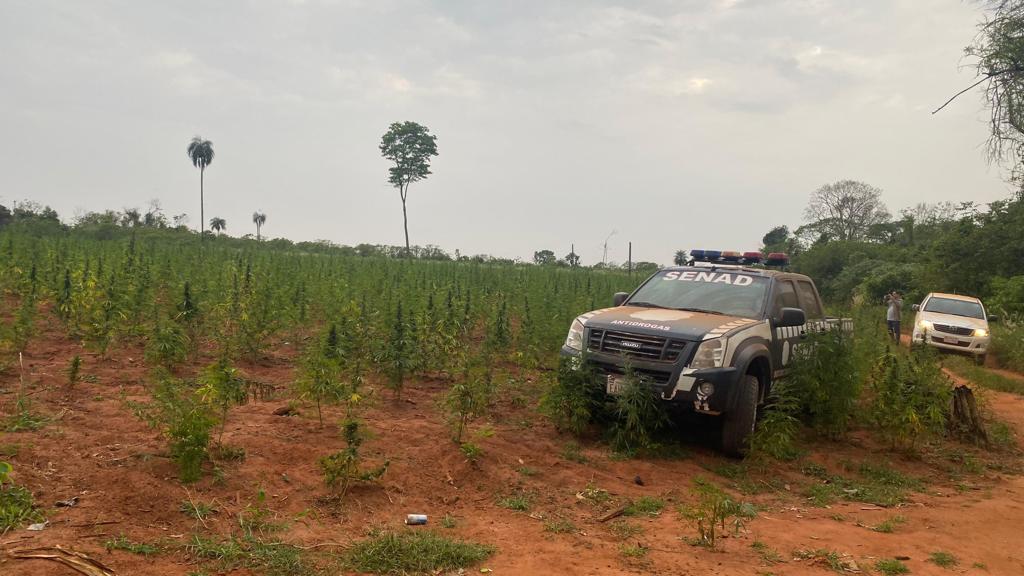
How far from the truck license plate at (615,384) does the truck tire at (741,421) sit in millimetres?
1123

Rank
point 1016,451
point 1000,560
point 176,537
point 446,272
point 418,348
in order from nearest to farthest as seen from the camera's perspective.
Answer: point 176,537
point 1000,560
point 1016,451
point 418,348
point 446,272

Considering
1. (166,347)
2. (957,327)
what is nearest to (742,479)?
(166,347)

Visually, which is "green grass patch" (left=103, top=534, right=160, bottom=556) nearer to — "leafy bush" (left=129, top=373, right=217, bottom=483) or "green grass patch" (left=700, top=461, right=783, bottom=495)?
"leafy bush" (left=129, top=373, right=217, bottom=483)

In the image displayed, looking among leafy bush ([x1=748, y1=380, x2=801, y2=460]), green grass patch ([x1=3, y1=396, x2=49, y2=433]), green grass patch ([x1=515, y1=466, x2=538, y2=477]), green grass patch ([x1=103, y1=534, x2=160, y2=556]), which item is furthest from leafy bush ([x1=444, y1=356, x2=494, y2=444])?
green grass patch ([x1=3, y1=396, x2=49, y2=433])

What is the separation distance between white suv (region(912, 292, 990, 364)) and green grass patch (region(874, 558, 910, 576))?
12.3 metres

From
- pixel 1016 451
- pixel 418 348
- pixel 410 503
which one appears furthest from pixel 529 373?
pixel 1016 451

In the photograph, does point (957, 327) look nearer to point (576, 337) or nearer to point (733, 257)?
point (733, 257)

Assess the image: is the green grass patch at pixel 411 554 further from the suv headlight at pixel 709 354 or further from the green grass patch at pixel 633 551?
the suv headlight at pixel 709 354

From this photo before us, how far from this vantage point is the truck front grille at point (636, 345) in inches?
247

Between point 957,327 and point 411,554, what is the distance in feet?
51.7

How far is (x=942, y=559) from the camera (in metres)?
4.30

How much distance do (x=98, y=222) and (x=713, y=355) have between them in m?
51.1

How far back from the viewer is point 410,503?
4957mm

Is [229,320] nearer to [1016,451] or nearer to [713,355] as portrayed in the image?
[713,355]
